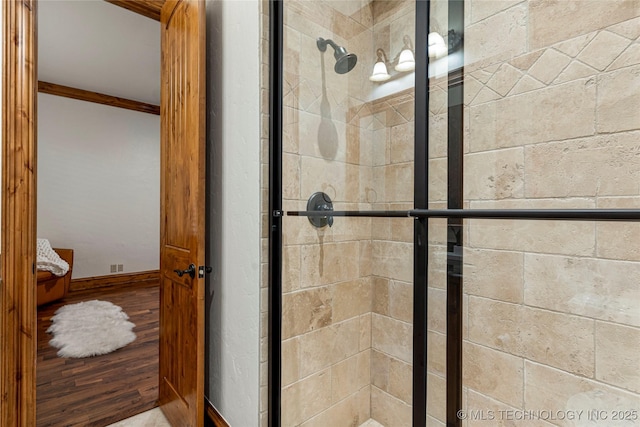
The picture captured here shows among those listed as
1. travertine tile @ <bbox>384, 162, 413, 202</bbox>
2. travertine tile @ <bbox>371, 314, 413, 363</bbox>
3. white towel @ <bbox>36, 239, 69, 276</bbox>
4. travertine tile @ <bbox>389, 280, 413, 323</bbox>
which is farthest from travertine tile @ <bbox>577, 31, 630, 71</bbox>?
white towel @ <bbox>36, 239, 69, 276</bbox>

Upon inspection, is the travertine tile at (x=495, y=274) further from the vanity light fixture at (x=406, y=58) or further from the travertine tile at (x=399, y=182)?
→ the vanity light fixture at (x=406, y=58)

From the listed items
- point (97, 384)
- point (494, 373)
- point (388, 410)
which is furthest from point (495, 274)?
point (97, 384)

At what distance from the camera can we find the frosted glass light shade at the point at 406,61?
1048 millimetres

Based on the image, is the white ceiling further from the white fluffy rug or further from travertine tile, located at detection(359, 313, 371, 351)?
travertine tile, located at detection(359, 313, 371, 351)

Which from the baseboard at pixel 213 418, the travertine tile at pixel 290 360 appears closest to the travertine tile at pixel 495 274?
the travertine tile at pixel 290 360

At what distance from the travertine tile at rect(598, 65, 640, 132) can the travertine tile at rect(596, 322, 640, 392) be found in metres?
0.43

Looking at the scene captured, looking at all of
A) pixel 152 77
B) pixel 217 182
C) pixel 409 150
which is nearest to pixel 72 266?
pixel 152 77

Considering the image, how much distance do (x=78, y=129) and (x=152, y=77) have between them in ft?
4.77

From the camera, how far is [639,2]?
0.90m

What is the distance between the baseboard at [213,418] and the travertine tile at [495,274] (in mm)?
1337

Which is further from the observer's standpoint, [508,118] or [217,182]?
[217,182]

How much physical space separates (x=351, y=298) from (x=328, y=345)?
231mm

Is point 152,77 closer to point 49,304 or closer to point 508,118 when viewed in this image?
point 49,304

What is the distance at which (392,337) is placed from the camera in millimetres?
1249
